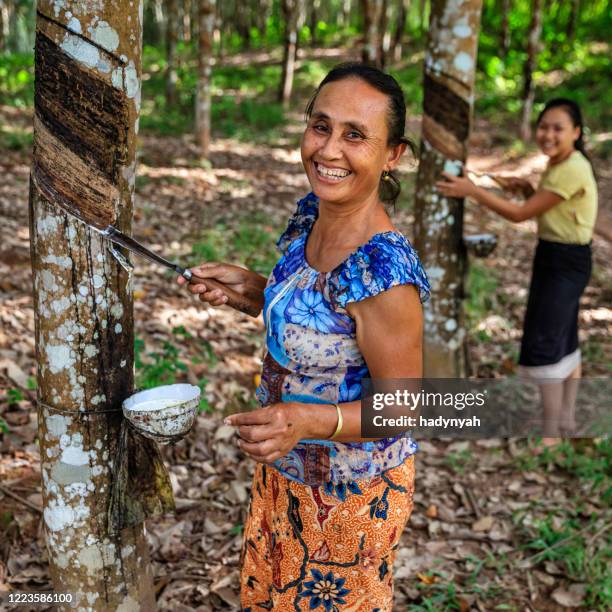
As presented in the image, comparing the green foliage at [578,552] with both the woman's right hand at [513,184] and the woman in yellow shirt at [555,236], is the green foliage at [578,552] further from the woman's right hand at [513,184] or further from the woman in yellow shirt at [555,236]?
the woman's right hand at [513,184]

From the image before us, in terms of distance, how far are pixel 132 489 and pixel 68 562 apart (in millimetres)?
276

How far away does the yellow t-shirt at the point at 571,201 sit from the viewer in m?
3.74

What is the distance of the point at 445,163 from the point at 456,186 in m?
0.17

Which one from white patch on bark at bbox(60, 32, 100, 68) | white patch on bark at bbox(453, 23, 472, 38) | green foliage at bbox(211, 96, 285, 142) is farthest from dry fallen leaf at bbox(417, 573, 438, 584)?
green foliage at bbox(211, 96, 285, 142)

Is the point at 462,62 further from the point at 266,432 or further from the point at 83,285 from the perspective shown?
the point at 266,432

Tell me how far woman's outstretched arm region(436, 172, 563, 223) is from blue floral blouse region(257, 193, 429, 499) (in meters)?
1.98

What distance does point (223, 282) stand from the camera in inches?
84.4

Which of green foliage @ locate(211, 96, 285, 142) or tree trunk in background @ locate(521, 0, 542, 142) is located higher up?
tree trunk in background @ locate(521, 0, 542, 142)

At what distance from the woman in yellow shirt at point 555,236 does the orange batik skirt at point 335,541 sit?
227 centimetres

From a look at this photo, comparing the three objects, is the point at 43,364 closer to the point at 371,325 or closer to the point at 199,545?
the point at 371,325

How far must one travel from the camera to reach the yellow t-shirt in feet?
12.3

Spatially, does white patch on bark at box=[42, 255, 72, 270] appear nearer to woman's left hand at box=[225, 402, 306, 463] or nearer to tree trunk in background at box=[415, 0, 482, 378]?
woman's left hand at box=[225, 402, 306, 463]

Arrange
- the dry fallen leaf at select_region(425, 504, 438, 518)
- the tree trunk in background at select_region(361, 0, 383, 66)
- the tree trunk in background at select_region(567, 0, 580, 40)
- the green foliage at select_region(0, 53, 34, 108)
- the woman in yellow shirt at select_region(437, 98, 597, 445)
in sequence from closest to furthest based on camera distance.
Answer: the dry fallen leaf at select_region(425, 504, 438, 518)
the woman in yellow shirt at select_region(437, 98, 597, 445)
the tree trunk in background at select_region(361, 0, 383, 66)
the green foliage at select_region(0, 53, 34, 108)
the tree trunk in background at select_region(567, 0, 580, 40)

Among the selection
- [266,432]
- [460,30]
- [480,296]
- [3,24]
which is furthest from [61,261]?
[3,24]
